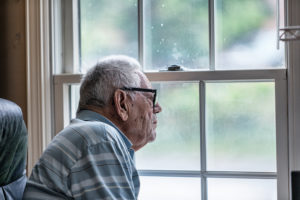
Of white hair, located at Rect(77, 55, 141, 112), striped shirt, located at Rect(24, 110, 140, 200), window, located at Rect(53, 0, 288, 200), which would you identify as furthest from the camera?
window, located at Rect(53, 0, 288, 200)

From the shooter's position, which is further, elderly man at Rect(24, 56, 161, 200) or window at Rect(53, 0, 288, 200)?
window at Rect(53, 0, 288, 200)

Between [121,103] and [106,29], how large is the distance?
1.00m

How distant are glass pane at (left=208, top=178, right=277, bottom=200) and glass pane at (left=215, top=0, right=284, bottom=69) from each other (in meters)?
0.54

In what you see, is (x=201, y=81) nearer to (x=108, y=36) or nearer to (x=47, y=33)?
(x=108, y=36)

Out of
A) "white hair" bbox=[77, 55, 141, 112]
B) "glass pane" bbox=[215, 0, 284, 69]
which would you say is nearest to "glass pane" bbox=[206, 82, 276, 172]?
"glass pane" bbox=[215, 0, 284, 69]

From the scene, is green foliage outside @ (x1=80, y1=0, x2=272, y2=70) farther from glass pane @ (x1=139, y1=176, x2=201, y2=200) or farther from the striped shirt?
the striped shirt

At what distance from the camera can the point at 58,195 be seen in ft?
3.39

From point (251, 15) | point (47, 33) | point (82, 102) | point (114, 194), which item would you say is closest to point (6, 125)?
point (82, 102)

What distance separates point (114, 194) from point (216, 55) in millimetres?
1184

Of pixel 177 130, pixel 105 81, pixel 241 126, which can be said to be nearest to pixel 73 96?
pixel 177 130

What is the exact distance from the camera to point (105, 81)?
1278mm

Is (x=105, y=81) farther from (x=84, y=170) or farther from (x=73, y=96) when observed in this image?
(x=73, y=96)

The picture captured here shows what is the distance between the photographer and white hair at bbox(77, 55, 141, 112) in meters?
1.26

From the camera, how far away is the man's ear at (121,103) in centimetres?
127
